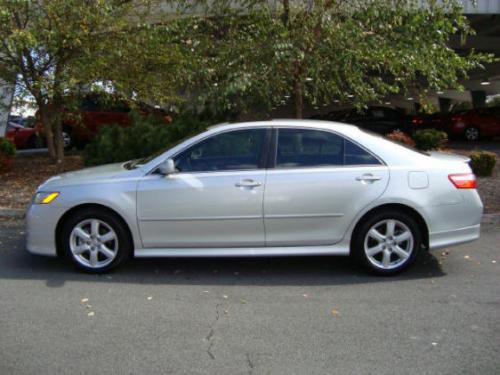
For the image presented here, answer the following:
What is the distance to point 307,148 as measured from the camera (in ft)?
18.3

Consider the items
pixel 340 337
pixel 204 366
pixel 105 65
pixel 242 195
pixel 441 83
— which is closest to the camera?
pixel 204 366

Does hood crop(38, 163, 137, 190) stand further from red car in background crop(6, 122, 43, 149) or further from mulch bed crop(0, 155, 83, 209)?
red car in background crop(6, 122, 43, 149)

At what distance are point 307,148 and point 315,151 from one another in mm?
85

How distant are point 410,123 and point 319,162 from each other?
17.6 meters

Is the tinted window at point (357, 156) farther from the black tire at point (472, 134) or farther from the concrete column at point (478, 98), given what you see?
the concrete column at point (478, 98)

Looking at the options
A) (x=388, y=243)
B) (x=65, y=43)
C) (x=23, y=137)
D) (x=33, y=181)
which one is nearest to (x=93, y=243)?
(x=388, y=243)

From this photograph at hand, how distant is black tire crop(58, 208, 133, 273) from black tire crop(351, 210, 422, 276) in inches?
87.8

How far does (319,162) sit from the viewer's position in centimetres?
554

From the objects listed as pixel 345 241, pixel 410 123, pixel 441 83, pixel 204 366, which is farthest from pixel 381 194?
pixel 410 123

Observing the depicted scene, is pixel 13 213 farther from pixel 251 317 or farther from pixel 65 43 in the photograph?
pixel 251 317

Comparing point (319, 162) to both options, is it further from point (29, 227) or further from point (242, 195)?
point (29, 227)

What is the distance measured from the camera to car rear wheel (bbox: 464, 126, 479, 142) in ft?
69.5

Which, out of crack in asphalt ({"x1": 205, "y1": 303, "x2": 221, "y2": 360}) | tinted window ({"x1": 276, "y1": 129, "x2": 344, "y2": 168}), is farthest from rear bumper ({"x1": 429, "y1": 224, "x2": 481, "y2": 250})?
crack in asphalt ({"x1": 205, "y1": 303, "x2": 221, "y2": 360})

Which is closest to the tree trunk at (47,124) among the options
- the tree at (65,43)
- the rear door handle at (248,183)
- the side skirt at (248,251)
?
the tree at (65,43)
